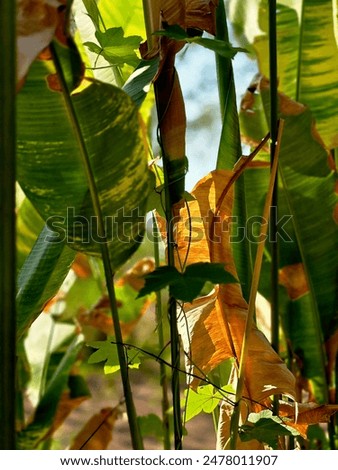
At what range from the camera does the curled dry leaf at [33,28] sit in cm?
45

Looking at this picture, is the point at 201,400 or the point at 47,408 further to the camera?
the point at 47,408

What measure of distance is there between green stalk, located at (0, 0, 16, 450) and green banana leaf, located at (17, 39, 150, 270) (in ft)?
0.24

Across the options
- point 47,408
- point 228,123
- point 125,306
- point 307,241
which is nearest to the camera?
point 228,123

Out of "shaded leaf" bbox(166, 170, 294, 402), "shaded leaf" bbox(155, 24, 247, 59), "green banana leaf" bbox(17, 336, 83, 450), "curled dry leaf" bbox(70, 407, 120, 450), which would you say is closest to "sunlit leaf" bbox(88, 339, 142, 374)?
"shaded leaf" bbox(166, 170, 294, 402)

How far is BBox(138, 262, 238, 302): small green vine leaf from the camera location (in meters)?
0.47

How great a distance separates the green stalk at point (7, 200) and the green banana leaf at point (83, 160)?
72 mm

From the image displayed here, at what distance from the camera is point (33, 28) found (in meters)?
0.46

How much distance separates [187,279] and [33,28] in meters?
0.20

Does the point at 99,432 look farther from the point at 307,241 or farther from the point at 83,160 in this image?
the point at 83,160

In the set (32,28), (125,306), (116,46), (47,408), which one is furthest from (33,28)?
(125,306)

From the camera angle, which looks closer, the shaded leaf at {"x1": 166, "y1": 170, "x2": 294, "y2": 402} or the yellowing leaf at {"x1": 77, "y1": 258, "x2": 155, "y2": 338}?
Answer: the shaded leaf at {"x1": 166, "y1": 170, "x2": 294, "y2": 402}

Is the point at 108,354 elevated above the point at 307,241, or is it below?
below

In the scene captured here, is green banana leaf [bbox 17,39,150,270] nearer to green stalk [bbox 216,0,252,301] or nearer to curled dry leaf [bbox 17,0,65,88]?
curled dry leaf [bbox 17,0,65,88]
